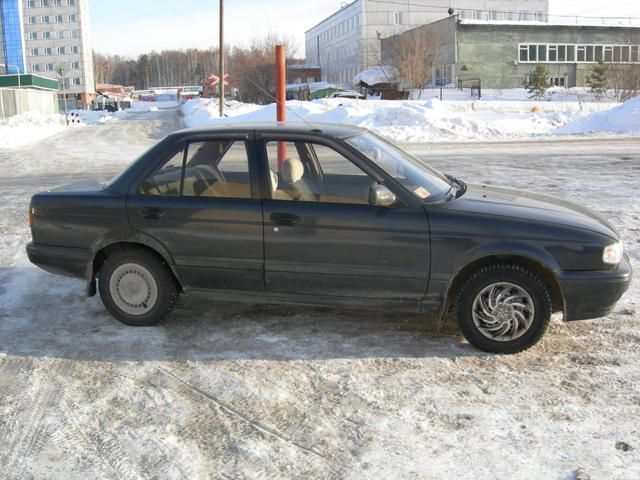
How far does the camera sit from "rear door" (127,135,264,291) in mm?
4859

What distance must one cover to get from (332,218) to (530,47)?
201 feet

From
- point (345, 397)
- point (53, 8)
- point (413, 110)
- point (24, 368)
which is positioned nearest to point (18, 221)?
point (24, 368)

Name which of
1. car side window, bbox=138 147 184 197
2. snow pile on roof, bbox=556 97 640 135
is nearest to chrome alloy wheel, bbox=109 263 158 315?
car side window, bbox=138 147 184 197

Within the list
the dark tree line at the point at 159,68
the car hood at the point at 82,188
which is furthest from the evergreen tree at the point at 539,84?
the dark tree line at the point at 159,68

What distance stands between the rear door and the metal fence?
3935 centimetres

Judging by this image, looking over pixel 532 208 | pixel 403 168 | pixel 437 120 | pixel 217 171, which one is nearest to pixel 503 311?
pixel 532 208

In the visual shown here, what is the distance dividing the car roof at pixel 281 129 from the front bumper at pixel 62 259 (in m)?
1.23

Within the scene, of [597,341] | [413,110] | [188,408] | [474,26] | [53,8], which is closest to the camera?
[188,408]

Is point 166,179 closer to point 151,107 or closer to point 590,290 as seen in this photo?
point 590,290

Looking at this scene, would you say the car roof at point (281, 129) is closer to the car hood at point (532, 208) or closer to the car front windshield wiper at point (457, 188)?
the car front windshield wiper at point (457, 188)

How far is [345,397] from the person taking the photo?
398 centimetres

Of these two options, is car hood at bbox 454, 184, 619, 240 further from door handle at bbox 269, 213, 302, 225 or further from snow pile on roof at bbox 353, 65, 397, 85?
snow pile on roof at bbox 353, 65, 397, 85

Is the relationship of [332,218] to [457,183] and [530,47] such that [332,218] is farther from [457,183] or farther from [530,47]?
[530,47]

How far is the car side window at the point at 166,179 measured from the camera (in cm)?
505
